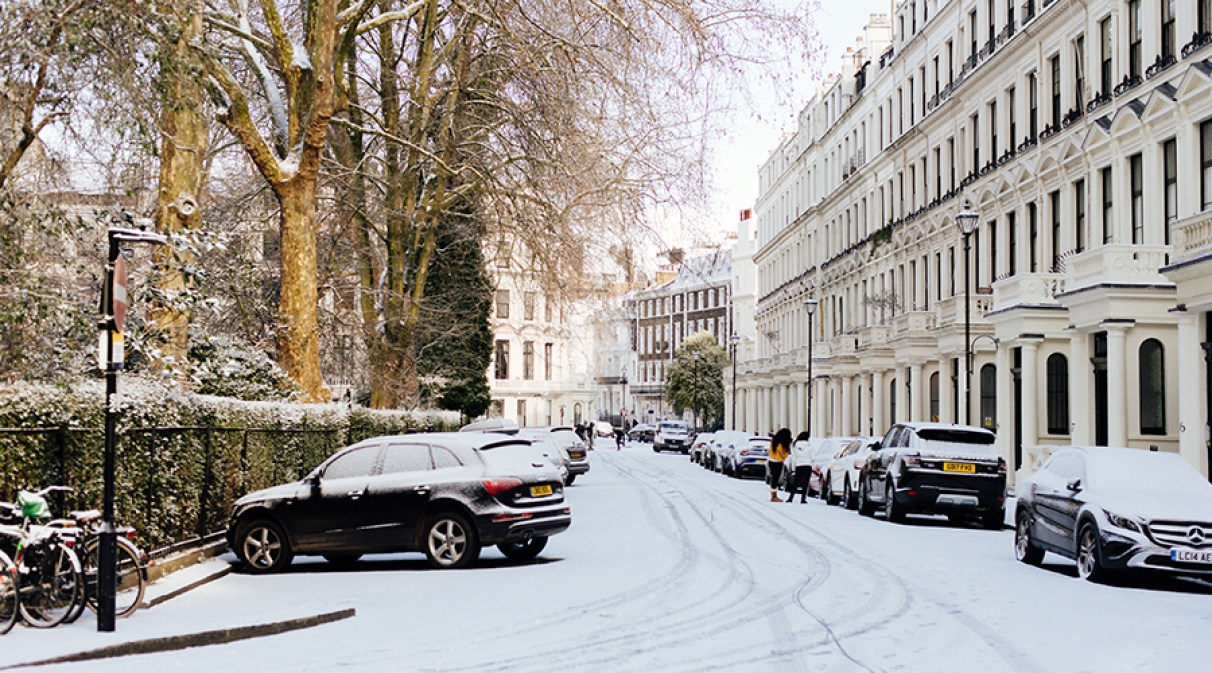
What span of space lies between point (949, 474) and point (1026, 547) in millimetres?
6696

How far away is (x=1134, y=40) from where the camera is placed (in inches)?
1273

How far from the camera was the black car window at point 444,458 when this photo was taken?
16953mm

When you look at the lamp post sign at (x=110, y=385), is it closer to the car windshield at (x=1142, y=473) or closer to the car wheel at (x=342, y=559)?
the car wheel at (x=342, y=559)

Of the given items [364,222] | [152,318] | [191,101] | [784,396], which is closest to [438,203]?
[364,222]

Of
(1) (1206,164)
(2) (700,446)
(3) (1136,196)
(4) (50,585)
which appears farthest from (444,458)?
(2) (700,446)

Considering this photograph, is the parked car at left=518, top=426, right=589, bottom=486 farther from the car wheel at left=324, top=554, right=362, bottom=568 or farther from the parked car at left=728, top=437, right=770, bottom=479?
the car wheel at left=324, top=554, right=362, bottom=568

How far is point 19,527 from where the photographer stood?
35.9 feet

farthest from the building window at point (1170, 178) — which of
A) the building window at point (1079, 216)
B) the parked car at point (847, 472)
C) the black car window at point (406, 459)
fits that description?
the black car window at point (406, 459)

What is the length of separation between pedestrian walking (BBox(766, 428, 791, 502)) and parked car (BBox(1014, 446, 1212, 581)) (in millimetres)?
13479

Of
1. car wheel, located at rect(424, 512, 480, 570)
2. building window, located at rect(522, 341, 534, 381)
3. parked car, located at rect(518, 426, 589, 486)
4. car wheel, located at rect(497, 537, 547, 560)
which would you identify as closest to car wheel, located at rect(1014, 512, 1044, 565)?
car wheel, located at rect(497, 537, 547, 560)

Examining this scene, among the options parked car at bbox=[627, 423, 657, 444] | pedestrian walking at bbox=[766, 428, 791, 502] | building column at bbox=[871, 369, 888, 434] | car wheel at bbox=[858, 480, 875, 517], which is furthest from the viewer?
parked car at bbox=[627, 423, 657, 444]

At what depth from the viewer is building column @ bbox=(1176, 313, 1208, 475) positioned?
25.2 metres

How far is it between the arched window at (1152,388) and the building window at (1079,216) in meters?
5.78

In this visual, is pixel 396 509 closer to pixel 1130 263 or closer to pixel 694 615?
pixel 694 615
